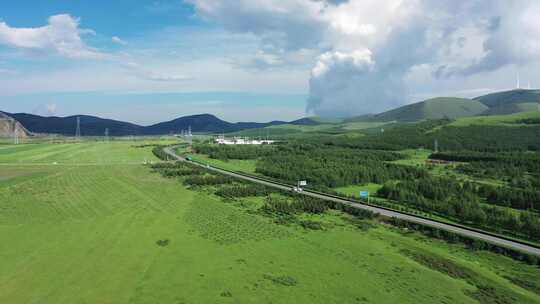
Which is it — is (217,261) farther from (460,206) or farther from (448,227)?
(460,206)

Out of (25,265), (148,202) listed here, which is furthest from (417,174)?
(25,265)

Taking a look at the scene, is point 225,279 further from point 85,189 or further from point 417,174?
point 417,174

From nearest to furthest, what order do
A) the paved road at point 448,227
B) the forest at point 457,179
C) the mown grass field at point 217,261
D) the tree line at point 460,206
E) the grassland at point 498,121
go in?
the mown grass field at point 217,261 < the paved road at point 448,227 < the tree line at point 460,206 < the forest at point 457,179 < the grassland at point 498,121

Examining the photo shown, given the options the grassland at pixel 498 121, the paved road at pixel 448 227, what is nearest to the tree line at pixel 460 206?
the paved road at pixel 448 227

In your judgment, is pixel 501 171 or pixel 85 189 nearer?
pixel 85 189

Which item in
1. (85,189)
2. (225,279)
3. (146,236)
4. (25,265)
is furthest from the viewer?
(85,189)

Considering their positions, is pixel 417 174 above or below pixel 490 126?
below

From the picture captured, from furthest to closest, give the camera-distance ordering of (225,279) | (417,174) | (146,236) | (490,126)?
(490,126) → (417,174) → (146,236) → (225,279)

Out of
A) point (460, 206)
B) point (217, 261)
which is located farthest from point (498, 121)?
point (217, 261)

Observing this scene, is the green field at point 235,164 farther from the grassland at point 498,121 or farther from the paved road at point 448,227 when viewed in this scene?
the grassland at point 498,121
